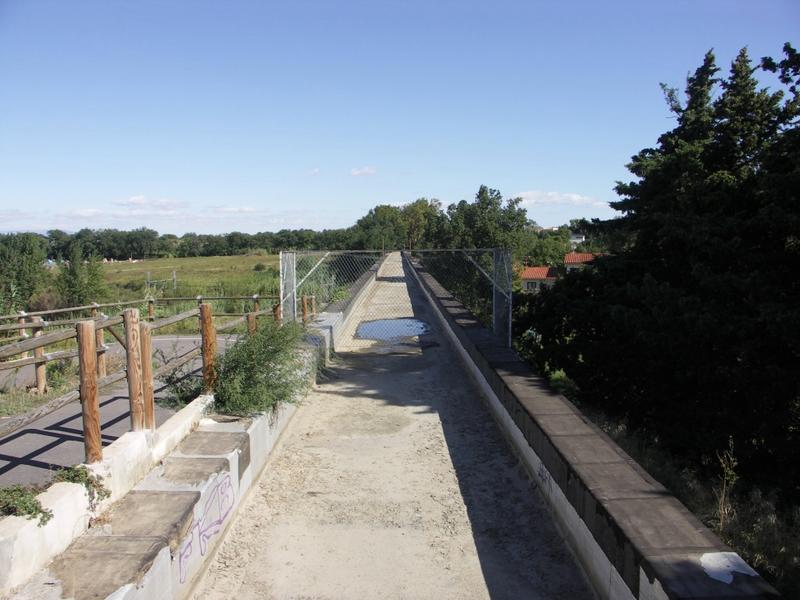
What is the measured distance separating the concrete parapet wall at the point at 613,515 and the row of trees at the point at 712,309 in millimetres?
1599

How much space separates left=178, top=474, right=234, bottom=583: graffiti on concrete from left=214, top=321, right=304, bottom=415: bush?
3.94 ft

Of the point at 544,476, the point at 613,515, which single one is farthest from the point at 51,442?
the point at 613,515

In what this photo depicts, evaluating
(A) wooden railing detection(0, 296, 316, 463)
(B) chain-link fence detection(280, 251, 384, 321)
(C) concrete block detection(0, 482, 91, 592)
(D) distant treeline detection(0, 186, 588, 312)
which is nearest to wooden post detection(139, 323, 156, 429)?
(A) wooden railing detection(0, 296, 316, 463)

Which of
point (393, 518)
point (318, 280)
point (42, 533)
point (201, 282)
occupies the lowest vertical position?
point (201, 282)

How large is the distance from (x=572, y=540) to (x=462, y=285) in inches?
609

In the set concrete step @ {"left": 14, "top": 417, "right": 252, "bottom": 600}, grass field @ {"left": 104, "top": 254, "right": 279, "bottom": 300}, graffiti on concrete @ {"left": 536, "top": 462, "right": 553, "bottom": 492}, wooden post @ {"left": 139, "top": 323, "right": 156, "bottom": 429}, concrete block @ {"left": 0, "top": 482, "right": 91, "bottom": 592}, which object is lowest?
grass field @ {"left": 104, "top": 254, "right": 279, "bottom": 300}

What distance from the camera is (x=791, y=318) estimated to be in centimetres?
659

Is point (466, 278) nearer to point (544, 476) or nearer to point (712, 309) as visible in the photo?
point (712, 309)

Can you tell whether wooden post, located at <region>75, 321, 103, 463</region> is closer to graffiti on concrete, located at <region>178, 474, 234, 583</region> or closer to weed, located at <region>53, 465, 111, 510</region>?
weed, located at <region>53, 465, 111, 510</region>

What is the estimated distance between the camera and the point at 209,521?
13.3 ft

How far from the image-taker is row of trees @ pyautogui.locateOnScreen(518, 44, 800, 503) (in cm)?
773

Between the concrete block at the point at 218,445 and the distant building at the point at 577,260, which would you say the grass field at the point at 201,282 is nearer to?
the distant building at the point at 577,260

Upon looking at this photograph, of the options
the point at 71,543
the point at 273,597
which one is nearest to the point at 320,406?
the point at 273,597

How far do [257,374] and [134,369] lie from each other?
1718 millimetres
